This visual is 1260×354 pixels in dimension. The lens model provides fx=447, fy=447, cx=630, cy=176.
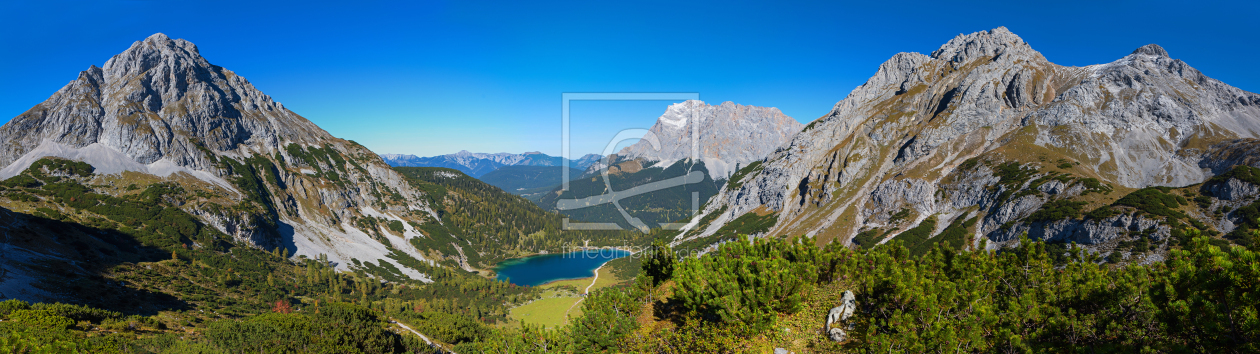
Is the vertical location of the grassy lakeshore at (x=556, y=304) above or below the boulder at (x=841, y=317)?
below

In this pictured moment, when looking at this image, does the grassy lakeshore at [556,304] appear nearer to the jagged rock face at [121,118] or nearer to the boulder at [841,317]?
the boulder at [841,317]

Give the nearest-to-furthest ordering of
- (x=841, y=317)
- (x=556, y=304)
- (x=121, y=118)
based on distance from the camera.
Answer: (x=841, y=317) < (x=556, y=304) < (x=121, y=118)

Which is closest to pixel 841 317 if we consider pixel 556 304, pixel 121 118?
pixel 556 304

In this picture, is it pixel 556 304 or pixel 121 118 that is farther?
pixel 121 118

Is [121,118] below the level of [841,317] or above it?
above

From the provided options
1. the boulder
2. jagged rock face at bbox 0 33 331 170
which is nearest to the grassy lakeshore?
the boulder

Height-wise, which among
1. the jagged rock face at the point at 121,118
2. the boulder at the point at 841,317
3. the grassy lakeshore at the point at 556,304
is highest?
the jagged rock face at the point at 121,118

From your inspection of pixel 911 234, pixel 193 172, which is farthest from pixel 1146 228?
pixel 193 172

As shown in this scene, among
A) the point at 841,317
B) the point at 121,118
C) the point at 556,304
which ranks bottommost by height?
the point at 556,304

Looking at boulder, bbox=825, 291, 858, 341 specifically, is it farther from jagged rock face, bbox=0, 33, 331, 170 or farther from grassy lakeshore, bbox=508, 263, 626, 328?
jagged rock face, bbox=0, 33, 331, 170

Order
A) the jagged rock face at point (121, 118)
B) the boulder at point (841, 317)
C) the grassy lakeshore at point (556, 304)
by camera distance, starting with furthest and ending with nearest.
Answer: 1. the jagged rock face at point (121, 118)
2. the grassy lakeshore at point (556, 304)
3. the boulder at point (841, 317)

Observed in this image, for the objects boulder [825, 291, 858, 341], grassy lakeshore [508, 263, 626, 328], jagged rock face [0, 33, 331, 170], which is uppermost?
jagged rock face [0, 33, 331, 170]

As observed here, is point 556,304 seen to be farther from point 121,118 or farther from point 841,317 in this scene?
point 121,118

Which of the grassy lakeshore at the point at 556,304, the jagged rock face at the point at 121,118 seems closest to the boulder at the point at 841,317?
the grassy lakeshore at the point at 556,304
